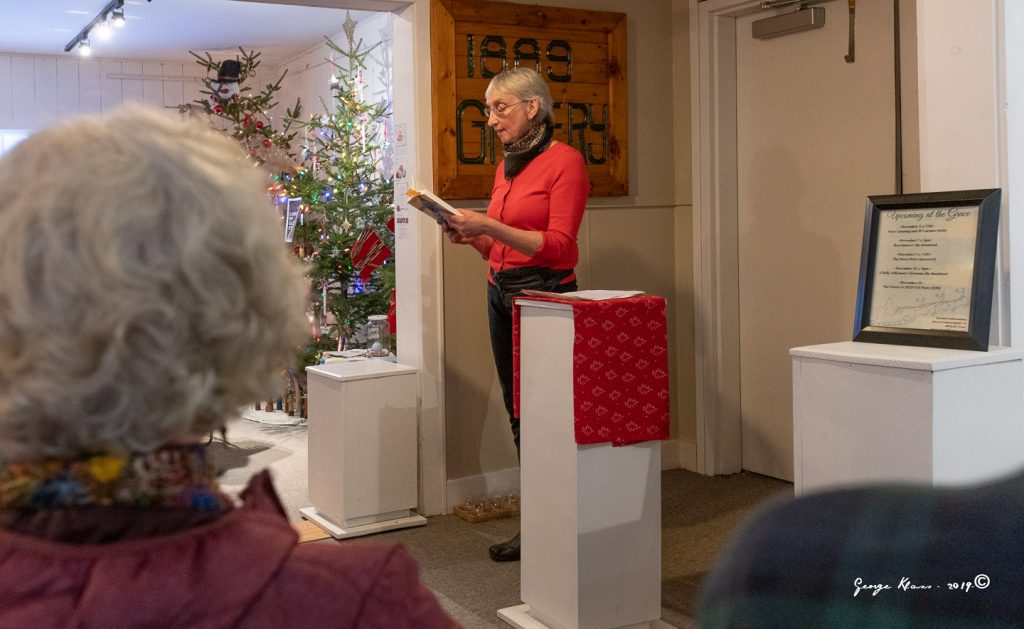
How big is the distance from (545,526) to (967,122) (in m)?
1.49

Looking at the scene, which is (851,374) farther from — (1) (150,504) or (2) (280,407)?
(2) (280,407)

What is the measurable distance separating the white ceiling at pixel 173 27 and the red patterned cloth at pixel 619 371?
466 centimetres

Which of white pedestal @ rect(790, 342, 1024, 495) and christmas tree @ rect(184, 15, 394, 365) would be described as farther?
christmas tree @ rect(184, 15, 394, 365)

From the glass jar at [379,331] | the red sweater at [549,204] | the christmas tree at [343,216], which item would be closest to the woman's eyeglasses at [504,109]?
the red sweater at [549,204]

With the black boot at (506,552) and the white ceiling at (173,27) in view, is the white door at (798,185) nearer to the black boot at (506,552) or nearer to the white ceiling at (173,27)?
the black boot at (506,552)

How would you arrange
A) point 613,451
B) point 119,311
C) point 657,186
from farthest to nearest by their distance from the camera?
point 657,186 → point 613,451 → point 119,311

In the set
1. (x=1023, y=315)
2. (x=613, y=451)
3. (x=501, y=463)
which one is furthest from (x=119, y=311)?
(x=501, y=463)

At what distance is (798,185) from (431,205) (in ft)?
5.95

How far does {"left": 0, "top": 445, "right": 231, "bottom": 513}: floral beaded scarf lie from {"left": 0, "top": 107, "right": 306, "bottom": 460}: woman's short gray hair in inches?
0.4

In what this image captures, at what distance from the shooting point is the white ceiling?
7176 mm

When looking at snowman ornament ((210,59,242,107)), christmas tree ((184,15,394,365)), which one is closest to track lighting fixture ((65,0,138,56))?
snowman ornament ((210,59,242,107))

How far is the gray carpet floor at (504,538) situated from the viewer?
320cm

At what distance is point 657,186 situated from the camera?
4.75 m

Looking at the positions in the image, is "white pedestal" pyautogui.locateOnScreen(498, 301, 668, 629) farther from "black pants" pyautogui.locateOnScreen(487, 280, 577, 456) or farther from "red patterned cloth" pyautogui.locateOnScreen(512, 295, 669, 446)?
"black pants" pyautogui.locateOnScreen(487, 280, 577, 456)
